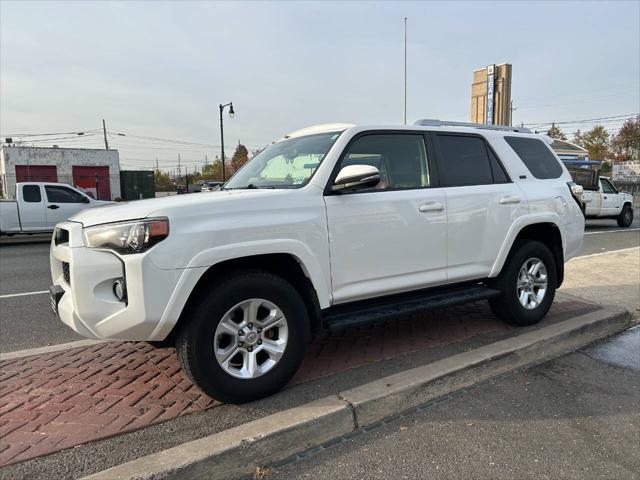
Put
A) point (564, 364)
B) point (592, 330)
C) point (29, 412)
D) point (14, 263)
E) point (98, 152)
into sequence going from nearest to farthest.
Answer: point (29, 412)
point (564, 364)
point (592, 330)
point (14, 263)
point (98, 152)

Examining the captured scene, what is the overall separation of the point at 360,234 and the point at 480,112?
13267mm

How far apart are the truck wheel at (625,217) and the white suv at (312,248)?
15.0m

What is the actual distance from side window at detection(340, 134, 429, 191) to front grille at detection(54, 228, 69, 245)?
198 centimetres

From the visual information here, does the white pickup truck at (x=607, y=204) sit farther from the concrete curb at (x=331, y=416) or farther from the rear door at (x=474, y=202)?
the concrete curb at (x=331, y=416)

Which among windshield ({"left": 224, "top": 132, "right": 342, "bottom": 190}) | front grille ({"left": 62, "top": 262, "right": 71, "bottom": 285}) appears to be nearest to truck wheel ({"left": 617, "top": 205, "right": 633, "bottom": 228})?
windshield ({"left": 224, "top": 132, "right": 342, "bottom": 190})

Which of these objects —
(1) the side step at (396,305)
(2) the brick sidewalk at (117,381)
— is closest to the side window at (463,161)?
(1) the side step at (396,305)

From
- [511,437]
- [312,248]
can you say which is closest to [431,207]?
[312,248]

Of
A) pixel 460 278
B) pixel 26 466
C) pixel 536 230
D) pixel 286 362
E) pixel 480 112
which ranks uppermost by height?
pixel 480 112

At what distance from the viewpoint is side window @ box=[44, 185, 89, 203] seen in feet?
45.1

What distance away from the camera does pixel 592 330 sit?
457 cm

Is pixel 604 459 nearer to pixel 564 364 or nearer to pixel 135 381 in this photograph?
pixel 564 364

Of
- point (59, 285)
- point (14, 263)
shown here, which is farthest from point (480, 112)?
point (59, 285)

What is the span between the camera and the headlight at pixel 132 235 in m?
2.70

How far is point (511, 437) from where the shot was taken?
9.40 ft
